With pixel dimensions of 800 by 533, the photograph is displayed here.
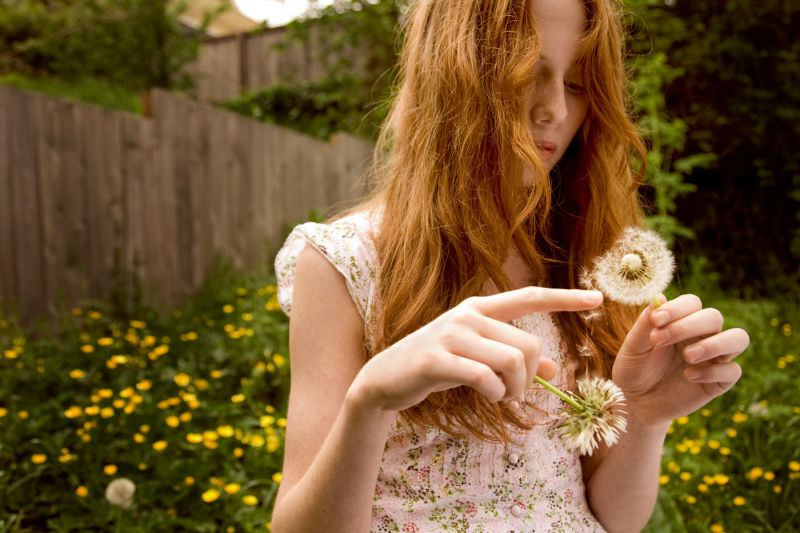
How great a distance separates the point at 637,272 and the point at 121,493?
167 cm

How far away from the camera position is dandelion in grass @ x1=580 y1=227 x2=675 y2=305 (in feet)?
3.05

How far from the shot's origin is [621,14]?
1.46m

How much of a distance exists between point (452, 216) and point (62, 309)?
3.04 meters

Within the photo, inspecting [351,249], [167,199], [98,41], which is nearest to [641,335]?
[351,249]

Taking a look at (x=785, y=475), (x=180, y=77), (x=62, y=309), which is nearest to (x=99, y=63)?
(x=180, y=77)

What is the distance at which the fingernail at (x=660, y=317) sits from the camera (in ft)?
2.81

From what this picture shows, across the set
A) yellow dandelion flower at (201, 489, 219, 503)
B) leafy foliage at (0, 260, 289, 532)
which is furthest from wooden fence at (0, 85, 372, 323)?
yellow dandelion flower at (201, 489, 219, 503)

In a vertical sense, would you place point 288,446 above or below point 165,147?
above

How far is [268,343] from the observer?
3148 mm

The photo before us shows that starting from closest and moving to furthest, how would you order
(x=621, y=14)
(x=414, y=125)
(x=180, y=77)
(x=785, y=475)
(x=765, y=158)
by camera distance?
1. (x=414, y=125)
2. (x=621, y=14)
3. (x=785, y=475)
4. (x=765, y=158)
5. (x=180, y=77)

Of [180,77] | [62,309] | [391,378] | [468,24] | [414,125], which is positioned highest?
[468,24]

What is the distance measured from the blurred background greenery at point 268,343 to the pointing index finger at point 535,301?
3.67 ft

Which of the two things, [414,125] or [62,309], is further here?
[62,309]

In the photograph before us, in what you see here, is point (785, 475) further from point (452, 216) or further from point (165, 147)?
point (165, 147)
